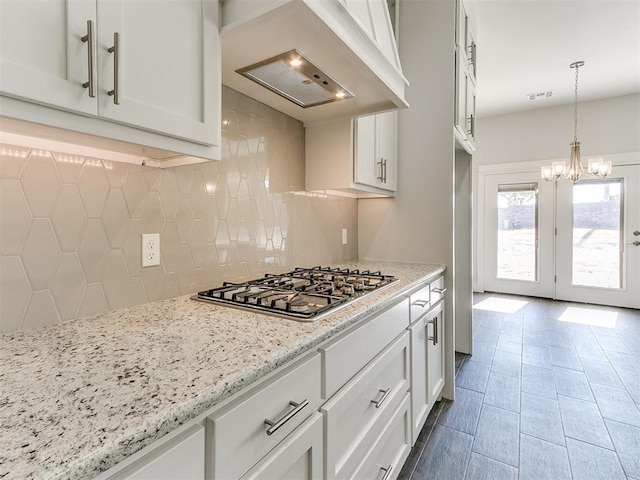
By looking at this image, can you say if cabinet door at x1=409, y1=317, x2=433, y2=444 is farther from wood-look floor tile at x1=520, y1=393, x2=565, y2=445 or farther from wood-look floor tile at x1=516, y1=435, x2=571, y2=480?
wood-look floor tile at x1=520, y1=393, x2=565, y2=445

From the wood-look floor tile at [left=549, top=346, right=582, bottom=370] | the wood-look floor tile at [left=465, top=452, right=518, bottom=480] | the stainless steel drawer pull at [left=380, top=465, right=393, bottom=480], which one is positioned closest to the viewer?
the stainless steel drawer pull at [left=380, top=465, right=393, bottom=480]

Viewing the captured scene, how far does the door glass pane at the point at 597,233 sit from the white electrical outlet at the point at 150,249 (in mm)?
5756

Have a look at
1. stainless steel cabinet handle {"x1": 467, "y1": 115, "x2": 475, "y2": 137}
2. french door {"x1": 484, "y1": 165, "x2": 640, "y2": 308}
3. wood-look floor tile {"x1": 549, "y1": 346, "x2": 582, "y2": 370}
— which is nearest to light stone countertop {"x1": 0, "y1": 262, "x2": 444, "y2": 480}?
stainless steel cabinet handle {"x1": 467, "y1": 115, "x2": 475, "y2": 137}

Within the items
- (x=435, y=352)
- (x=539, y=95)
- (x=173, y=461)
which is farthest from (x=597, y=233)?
(x=173, y=461)

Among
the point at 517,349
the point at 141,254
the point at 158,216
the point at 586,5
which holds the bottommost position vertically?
the point at 517,349

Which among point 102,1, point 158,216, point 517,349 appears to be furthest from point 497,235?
point 102,1

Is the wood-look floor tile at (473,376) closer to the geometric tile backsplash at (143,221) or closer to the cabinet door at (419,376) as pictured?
the cabinet door at (419,376)

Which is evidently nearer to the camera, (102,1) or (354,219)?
(102,1)

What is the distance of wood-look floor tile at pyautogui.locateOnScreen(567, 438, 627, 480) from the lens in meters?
1.63

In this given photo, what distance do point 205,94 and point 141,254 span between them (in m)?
0.59

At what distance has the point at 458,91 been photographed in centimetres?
237

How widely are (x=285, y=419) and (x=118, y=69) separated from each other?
2.91 feet

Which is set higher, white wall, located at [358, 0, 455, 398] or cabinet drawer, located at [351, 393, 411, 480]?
white wall, located at [358, 0, 455, 398]

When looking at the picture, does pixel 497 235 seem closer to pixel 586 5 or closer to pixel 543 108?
pixel 543 108
